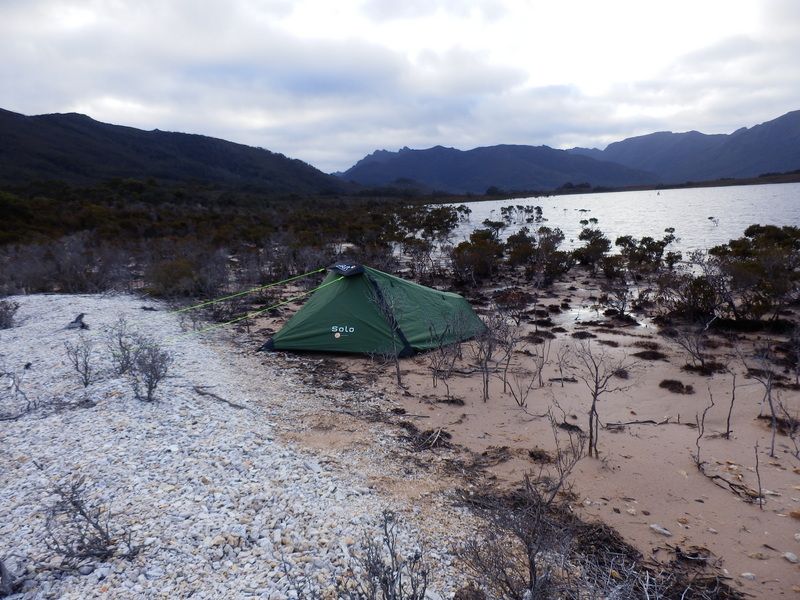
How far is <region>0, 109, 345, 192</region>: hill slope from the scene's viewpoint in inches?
2464

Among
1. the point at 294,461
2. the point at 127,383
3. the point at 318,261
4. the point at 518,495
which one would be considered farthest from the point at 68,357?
the point at 318,261

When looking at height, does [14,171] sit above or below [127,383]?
above

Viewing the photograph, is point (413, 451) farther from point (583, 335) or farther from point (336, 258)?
point (336, 258)

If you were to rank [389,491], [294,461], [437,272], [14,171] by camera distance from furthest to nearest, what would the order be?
[14,171], [437,272], [294,461], [389,491]

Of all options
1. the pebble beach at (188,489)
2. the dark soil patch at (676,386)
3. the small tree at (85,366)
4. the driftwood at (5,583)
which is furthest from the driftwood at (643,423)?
the small tree at (85,366)

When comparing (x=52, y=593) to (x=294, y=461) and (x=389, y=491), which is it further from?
(x=389, y=491)

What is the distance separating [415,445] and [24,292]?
16.0m

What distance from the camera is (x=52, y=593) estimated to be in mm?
2969

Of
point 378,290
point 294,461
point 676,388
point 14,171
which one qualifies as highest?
point 14,171

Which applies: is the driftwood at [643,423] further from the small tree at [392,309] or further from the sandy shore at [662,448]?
the small tree at [392,309]

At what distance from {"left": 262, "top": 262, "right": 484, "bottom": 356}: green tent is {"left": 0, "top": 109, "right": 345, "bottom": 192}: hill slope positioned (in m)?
60.3

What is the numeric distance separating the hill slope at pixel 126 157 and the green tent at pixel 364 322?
60.3 m

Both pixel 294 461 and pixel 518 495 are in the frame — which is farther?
pixel 294 461

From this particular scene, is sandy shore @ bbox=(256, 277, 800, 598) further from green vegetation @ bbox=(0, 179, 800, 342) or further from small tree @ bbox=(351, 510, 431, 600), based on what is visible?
green vegetation @ bbox=(0, 179, 800, 342)
